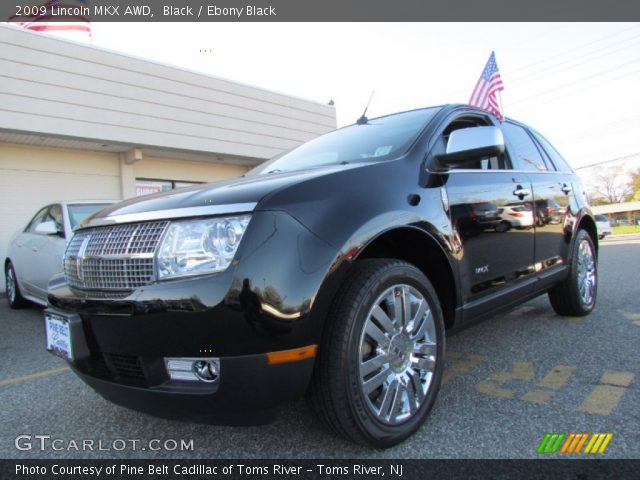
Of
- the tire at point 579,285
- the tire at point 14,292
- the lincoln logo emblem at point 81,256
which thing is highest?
the lincoln logo emblem at point 81,256

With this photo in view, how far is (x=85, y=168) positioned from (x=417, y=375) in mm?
9919

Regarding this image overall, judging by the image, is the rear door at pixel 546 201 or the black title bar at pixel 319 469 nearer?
the black title bar at pixel 319 469

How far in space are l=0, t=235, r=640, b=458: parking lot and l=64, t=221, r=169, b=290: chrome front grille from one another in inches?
30.4

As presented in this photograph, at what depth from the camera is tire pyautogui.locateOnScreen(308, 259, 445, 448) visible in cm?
177

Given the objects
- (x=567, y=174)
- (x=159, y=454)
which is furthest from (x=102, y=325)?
(x=567, y=174)

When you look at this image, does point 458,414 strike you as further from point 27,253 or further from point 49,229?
point 27,253

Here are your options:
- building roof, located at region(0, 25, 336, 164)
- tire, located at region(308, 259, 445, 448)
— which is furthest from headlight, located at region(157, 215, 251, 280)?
building roof, located at region(0, 25, 336, 164)

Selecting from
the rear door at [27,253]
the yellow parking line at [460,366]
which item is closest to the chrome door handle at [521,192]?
the yellow parking line at [460,366]

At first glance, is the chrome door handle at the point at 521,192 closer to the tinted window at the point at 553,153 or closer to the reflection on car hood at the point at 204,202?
the tinted window at the point at 553,153

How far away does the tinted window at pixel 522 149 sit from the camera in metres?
3.44

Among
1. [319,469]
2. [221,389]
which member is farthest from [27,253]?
[319,469]

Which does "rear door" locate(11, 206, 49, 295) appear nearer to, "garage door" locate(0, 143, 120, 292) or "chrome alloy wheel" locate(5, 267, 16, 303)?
"chrome alloy wheel" locate(5, 267, 16, 303)

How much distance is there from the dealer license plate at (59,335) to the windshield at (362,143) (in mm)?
1455
